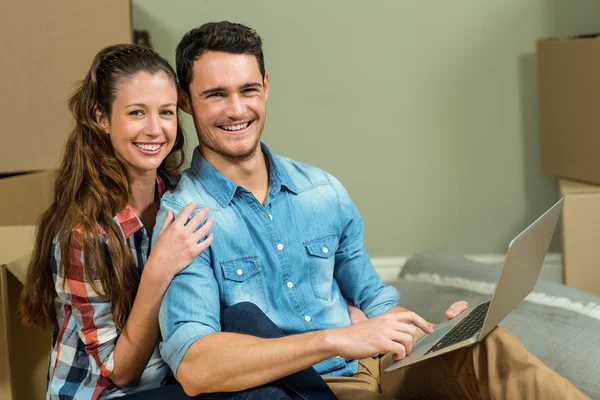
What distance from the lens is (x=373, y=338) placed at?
116 cm

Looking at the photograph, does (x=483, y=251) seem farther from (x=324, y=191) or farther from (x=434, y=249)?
(x=324, y=191)

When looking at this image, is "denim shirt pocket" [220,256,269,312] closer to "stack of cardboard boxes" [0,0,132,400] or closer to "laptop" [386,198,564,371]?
"laptop" [386,198,564,371]

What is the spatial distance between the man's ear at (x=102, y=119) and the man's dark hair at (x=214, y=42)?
0.16m

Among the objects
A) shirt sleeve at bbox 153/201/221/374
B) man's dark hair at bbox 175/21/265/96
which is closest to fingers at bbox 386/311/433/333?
shirt sleeve at bbox 153/201/221/374

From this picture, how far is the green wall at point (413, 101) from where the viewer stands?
235 centimetres

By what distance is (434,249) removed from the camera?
249 centimetres

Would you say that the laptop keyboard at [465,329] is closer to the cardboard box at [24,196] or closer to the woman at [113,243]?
the woman at [113,243]

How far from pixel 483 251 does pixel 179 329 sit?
1.50m

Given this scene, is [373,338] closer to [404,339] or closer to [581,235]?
[404,339]

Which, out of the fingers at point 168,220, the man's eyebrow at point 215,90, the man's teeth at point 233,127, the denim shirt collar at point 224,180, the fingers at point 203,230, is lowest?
the fingers at point 203,230

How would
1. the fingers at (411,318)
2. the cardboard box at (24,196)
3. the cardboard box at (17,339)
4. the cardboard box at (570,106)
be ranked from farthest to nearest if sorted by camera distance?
1. the cardboard box at (570,106)
2. the cardboard box at (24,196)
3. the cardboard box at (17,339)
4. the fingers at (411,318)

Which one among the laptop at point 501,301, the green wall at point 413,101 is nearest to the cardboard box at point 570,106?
the green wall at point 413,101

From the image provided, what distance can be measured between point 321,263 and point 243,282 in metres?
0.16

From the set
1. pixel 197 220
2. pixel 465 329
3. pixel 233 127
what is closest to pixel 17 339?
pixel 197 220
